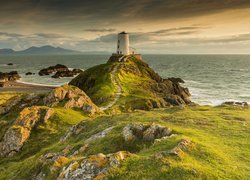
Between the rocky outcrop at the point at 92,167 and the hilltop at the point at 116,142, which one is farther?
the hilltop at the point at 116,142

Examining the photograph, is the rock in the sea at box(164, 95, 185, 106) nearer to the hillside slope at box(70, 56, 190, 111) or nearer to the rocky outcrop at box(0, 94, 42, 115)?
the hillside slope at box(70, 56, 190, 111)

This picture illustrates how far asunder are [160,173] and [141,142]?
6556 millimetres

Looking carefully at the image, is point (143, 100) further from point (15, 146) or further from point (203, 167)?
point (203, 167)

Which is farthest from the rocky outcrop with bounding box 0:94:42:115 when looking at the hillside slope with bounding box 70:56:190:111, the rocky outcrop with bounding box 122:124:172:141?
the rocky outcrop with bounding box 122:124:172:141

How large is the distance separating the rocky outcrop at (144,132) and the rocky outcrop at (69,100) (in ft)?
76.2

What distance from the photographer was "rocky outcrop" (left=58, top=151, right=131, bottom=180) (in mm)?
14484

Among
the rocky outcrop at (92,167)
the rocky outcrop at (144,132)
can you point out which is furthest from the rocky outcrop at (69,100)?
the rocky outcrop at (92,167)

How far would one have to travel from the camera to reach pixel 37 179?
1789cm

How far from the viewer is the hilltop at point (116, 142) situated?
582 inches

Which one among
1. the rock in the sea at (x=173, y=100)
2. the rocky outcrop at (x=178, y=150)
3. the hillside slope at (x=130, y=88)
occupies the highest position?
the rocky outcrop at (x=178, y=150)

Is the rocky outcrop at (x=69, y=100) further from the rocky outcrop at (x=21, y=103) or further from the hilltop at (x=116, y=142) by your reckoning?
the rocky outcrop at (x=21, y=103)

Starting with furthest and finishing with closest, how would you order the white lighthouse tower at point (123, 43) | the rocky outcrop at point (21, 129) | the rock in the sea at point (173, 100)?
1. the white lighthouse tower at point (123, 43)
2. the rock in the sea at point (173, 100)
3. the rocky outcrop at point (21, 129)

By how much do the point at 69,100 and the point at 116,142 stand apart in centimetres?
2630

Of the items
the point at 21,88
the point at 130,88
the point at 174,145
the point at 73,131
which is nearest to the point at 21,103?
the point at 73,131
